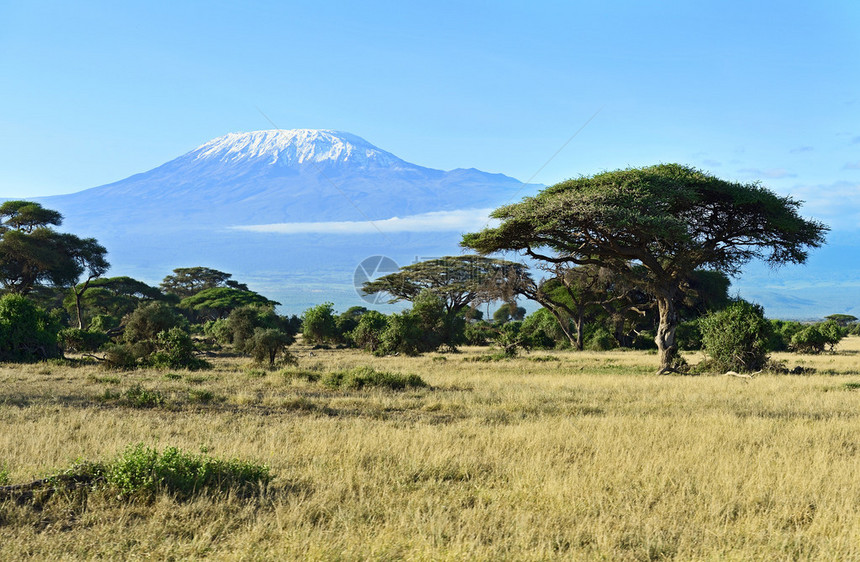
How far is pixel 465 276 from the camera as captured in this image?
58.7 m

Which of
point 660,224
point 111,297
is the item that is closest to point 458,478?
point 660,224

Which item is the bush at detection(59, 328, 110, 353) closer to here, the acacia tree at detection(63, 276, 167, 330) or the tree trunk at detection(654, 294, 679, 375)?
the acacia tree at detection(63, 276, 167, 330)

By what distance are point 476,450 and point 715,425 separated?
15.9ft

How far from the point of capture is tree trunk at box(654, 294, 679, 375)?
24.2m

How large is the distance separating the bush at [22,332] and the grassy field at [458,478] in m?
14.8

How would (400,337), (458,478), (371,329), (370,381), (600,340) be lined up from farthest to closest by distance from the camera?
(600,340) < (371,329) < (400,337) < (370,381) < (458,478)

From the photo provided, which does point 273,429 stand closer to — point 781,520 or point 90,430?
point 90,430

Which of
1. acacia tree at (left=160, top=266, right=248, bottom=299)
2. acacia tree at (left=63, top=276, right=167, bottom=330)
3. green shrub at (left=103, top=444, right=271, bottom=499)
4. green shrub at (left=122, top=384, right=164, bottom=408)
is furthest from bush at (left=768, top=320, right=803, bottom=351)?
acacia tree at (left=160, top=266, right=248, bottom=299)

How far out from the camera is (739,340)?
23.9m

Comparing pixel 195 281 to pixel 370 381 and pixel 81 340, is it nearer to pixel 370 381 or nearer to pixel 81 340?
pixel 81 340

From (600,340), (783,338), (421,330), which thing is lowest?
(600,340)

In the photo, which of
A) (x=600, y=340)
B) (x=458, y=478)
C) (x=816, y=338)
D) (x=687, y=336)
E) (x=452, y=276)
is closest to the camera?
(x=458, y=478)

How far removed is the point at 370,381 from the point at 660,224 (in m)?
11.9

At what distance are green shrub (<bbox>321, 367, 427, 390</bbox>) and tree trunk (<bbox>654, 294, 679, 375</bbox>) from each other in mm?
10642
